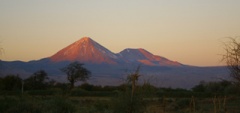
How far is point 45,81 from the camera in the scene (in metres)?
88.6

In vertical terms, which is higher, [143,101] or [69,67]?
[69,67]

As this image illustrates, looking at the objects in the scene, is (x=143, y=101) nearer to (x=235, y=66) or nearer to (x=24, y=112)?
(x=235, y=66)

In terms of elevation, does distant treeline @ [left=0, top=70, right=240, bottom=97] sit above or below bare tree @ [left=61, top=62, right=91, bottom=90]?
below

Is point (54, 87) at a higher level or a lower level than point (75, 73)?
lower

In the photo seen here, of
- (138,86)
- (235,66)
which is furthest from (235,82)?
(138,86)

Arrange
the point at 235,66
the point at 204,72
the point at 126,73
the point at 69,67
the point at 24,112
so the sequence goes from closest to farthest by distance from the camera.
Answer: the point at 235,66
the point at 126,73
the point at 24,112
the point at 69,67
the point at 204,72

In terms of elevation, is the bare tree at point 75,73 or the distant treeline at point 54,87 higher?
the bare tree at point 75,73

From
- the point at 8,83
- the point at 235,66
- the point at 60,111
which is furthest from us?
the point at 8,83

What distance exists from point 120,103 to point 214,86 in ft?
210

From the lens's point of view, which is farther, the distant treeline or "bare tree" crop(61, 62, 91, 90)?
"bare tree" crop(61, 62, 91, 90)

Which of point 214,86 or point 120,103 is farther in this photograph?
point 214,86

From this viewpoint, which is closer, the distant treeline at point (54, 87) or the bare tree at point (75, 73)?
the distant treeline at point (54, 87)

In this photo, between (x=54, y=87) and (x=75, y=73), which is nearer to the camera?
(x=54, y=87)

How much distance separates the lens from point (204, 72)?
197 metres
